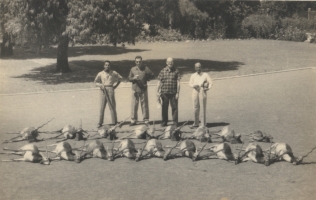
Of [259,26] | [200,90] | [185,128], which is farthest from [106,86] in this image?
[259,26]

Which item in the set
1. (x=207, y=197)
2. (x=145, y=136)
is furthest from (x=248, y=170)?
(x=145, y=136)

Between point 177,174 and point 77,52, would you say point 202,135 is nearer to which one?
point 177,174

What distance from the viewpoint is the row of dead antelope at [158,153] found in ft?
29.6

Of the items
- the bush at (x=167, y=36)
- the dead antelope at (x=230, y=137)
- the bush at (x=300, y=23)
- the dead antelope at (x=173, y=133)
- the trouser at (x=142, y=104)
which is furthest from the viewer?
the bush at (x=167, y=36)

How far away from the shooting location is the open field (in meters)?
7.64

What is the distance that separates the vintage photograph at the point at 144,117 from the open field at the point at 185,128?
34mm

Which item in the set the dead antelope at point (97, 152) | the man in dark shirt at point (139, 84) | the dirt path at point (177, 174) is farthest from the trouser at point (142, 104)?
the dead antelope at point (97, 152)

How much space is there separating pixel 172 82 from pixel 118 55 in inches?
849

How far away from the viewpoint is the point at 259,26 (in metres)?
44.3

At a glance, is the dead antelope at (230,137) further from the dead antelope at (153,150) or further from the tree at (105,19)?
the tree at (105,19)

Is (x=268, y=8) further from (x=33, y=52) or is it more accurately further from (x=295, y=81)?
(x=295, y=81)

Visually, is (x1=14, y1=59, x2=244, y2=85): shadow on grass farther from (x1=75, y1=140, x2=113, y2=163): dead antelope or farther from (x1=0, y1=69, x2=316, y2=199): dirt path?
(x1=75, y1=140, x2=113, y2=163): dead antelope

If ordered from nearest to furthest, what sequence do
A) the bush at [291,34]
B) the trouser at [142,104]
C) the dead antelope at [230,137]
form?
the dead antelope at [230,137]
the trouser at [142,104]
the bush at [291,34]

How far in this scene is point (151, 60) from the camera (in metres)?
29.2
